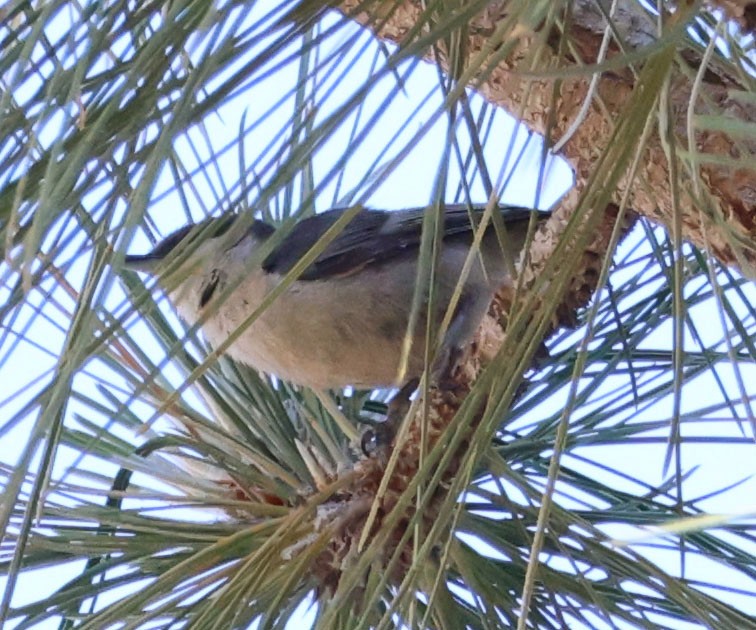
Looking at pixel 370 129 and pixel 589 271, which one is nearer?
pixel 370 129

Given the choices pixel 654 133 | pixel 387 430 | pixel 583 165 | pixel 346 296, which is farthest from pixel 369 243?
pixel 654 133

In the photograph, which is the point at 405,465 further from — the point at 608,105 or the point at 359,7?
the point at 359,7

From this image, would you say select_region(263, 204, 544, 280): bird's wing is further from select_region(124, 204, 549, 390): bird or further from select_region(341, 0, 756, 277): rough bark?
select_region(341, 0, 756, 277): rough bark

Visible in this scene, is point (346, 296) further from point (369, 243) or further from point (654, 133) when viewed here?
point (654, 133)

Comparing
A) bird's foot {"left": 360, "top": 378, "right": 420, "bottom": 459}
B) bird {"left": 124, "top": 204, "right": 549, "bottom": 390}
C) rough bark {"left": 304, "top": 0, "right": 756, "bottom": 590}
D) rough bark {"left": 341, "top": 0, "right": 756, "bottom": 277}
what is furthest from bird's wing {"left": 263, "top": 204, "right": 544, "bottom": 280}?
rough bark {"left": 341, "top": 0, "right": 756, "bottom": 277}

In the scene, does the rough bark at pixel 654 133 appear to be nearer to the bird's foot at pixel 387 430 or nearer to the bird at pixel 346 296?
the bird's foot at pixel 387 430

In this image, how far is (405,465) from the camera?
54.3 inches

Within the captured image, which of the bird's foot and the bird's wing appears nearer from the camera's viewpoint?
the bird's foot

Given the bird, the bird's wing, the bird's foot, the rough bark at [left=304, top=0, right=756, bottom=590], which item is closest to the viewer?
the rough bark at [left=304, top=0, right=756, bottom=590]

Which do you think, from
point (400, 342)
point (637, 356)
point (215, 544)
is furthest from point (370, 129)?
point (400, 342)

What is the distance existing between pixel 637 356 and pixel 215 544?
0.65m

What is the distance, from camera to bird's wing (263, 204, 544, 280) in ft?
7.28

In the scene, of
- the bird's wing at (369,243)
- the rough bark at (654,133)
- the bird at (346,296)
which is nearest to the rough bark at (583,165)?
the rough bark at (654,133)

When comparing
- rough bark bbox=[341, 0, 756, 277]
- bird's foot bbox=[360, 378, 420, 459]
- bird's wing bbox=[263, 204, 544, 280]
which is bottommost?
bird's foot bbox=[360, 378, 420, 459]
